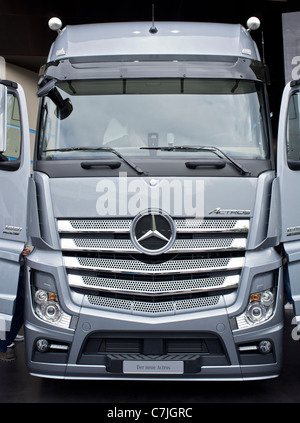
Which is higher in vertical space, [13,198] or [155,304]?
[13,198]

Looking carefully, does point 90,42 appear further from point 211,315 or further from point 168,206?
point 211,315

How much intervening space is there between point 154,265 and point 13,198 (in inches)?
59.3

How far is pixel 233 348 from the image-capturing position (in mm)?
4012

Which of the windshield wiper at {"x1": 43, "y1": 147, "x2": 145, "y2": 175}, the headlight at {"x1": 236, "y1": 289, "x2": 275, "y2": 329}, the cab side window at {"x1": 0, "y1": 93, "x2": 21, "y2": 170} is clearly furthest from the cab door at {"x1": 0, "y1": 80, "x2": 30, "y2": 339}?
the headlight at {"x1": 236, "y1": 289, "x2": 275, "y2": 329}

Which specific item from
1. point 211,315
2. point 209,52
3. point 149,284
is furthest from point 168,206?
point 209,52

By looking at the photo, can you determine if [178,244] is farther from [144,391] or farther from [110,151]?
[144,391]

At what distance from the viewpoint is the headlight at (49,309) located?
13.3 ft

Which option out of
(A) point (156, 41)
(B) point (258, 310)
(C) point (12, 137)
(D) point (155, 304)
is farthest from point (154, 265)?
(A) point (156, 41)

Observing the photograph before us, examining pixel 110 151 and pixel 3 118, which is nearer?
pixel 110 151

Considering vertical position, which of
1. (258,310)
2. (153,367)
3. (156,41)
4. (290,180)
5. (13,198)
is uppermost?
(156,41)

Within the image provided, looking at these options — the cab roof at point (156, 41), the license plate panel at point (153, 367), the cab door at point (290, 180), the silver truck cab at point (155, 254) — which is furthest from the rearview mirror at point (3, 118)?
the cab door at point (290, 180)

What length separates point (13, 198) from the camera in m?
4.61

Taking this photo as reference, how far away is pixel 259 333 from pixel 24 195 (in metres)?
2.36

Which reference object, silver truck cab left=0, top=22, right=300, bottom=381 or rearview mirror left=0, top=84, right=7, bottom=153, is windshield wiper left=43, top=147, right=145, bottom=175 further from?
rearview mirror left=0, top=84, right=7, bottom=153
